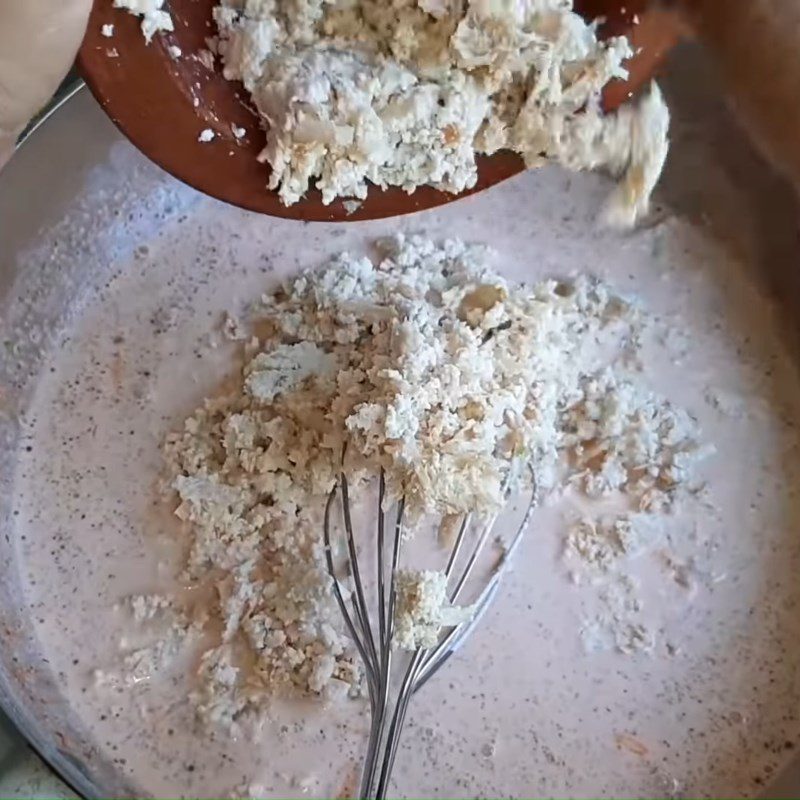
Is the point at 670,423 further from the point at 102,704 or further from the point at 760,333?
the point at 102,704

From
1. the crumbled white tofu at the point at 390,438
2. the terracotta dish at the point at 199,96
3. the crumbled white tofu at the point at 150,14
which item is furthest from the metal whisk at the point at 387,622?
the crumbled white tofu at the point at 150,14

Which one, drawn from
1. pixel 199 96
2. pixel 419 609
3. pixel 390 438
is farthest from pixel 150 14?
pixel 419 609

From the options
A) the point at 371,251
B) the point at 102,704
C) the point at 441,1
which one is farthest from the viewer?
the point at 371,251

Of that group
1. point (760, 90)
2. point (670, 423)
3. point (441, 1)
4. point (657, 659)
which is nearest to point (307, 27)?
point (441, 1)

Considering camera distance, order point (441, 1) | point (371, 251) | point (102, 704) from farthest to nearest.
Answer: point (371, 251) < point (102, 704) < point (441, 1)

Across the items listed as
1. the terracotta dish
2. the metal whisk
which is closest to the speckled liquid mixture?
the metal whisk

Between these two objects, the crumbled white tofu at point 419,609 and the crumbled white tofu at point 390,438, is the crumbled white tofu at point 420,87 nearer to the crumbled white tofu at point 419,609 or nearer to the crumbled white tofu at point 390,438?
the crumbled white tofu at point 390,438

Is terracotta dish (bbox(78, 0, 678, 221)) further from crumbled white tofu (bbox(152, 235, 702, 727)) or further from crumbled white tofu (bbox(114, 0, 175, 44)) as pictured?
crumbled white tofu (bbox(152, 235, 702, 727))
